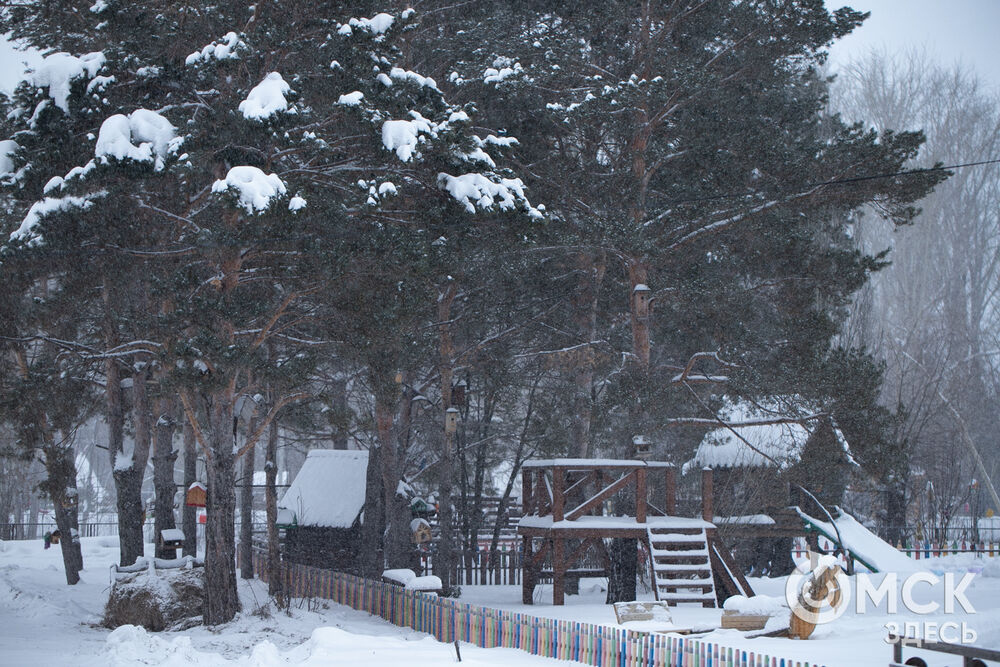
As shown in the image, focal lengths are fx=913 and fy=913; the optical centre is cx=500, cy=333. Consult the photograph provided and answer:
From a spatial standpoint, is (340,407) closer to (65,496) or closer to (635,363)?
(65,496)

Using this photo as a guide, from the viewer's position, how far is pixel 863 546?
62.8 feet

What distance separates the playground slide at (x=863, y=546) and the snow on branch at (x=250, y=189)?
1343 cm

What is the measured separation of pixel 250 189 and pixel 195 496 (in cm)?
1057

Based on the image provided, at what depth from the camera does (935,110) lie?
43875 mm

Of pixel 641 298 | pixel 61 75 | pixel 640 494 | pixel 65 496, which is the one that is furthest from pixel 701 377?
pixel 65 496

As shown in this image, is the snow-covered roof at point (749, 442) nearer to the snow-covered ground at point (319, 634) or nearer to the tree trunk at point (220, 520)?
the snow-covered ground at point (319, 634)

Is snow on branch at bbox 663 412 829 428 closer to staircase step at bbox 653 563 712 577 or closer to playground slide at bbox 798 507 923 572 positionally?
staircase step at bbox 653 563 712 577

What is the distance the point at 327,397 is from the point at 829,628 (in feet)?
27.8

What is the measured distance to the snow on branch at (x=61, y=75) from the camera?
1340 centimetres

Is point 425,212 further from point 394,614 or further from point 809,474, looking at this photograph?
point 809,474

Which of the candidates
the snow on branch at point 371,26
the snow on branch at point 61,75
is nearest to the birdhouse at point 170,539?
the snow on branch at point 61,75

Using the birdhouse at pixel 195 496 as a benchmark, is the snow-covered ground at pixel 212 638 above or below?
below

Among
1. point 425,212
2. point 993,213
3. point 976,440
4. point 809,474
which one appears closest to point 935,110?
point 993,213

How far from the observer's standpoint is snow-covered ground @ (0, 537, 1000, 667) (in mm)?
11078
